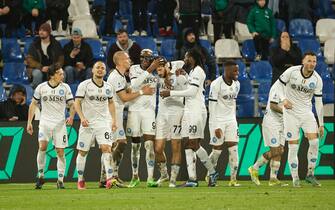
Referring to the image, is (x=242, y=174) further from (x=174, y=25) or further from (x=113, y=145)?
(x=174, y=25)

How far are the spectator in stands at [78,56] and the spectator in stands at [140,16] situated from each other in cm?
235

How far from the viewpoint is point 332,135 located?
2361 centimetres

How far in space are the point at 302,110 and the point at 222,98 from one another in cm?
188

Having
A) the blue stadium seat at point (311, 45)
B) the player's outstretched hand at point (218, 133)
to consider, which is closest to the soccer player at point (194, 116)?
the player's outstretched hand at point (218, 133)

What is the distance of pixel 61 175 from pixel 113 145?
4.87ft

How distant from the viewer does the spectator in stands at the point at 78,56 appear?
2459 cm

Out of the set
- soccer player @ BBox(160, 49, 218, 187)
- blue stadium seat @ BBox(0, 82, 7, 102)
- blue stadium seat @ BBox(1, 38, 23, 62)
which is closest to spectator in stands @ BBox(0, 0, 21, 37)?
blue stadium seat @ BBox(1, 38, 23, 62)

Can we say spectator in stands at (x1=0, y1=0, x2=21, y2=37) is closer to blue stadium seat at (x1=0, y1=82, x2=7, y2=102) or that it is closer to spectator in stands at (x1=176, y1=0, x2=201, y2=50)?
blue stadium seat at (x1=0, y1=82, x2=7, y2=102)

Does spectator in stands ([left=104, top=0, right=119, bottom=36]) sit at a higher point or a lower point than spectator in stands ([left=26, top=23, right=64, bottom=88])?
higher

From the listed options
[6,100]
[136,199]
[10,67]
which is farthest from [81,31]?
[136,199]

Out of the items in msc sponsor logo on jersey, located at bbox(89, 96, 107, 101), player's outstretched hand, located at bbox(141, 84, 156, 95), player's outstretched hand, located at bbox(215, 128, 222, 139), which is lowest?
player's outstretched hand, located at bbox(215, 128, 222, 139)

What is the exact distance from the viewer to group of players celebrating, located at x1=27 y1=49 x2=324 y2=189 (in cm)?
1912

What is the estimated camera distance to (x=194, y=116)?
19.8 m

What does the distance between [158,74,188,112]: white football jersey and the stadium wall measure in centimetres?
310
